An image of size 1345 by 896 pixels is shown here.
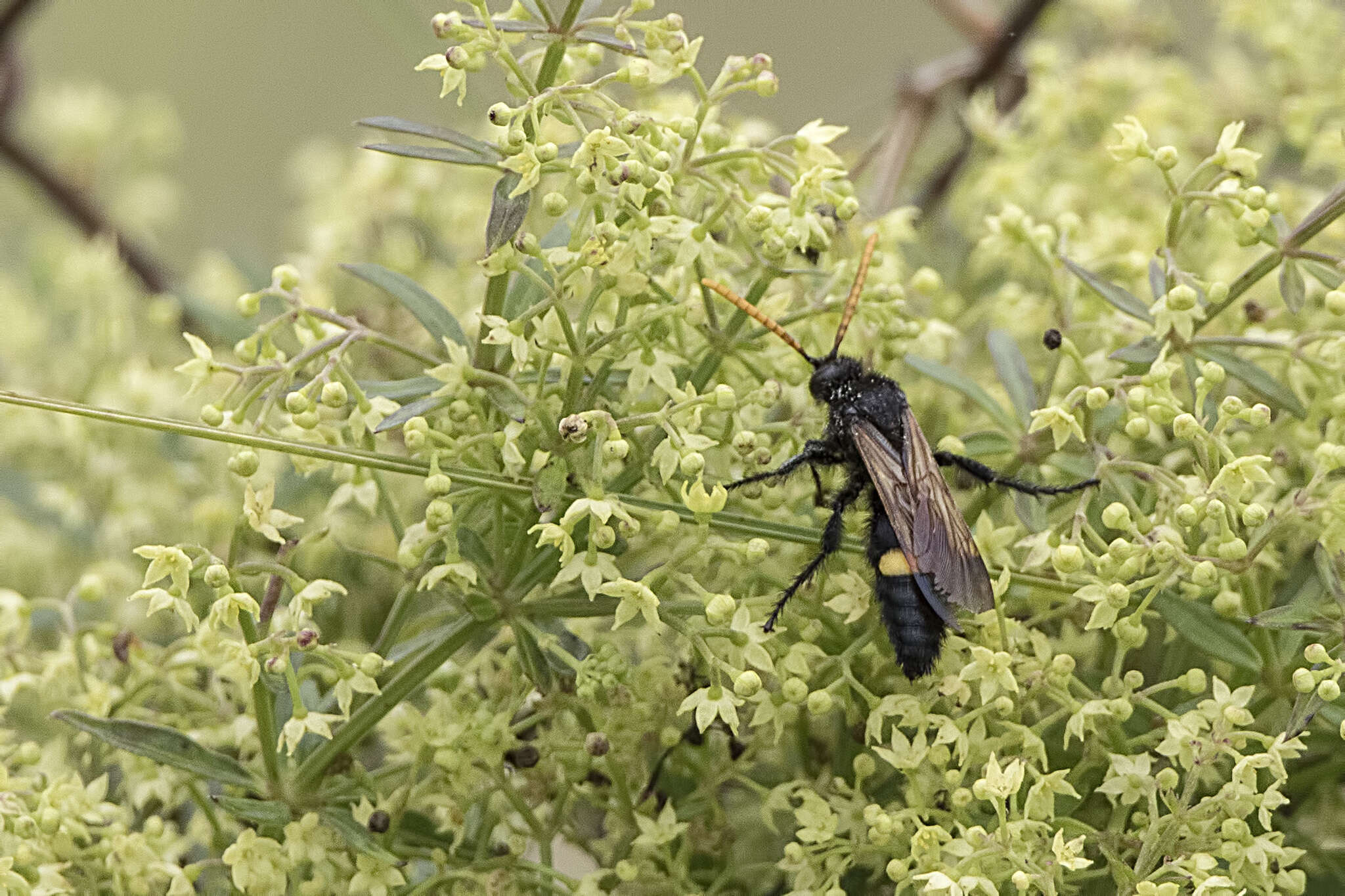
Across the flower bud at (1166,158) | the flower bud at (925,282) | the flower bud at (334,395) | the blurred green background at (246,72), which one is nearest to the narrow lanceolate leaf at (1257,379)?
the flower bud at (1166,158)

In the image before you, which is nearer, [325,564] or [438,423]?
[438,423]

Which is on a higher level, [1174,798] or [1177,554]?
[1177,554]

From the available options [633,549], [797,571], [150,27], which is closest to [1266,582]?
[797,571]

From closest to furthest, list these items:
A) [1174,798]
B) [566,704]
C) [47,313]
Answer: [1174,798] < [566,704] < [47,313]

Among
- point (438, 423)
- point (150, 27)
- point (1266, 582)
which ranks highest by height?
point (150, 27)

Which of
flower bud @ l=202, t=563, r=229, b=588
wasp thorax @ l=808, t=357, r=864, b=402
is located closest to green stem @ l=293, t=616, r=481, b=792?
flower bud @ l=202, t=563, r=229, b=588

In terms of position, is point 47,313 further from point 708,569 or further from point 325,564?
point 708,569
